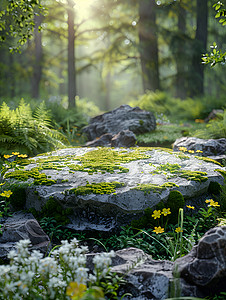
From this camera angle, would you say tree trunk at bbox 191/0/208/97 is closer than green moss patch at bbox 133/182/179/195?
No

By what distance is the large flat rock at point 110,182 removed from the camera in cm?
310

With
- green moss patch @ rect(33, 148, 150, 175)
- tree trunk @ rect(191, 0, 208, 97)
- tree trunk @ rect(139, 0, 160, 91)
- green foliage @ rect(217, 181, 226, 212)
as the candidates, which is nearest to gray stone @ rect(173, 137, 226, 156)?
green moss patch @ rect(33, 148, 150, 175)

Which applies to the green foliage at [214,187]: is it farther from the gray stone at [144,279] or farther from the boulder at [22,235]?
the boulder at [22,235]

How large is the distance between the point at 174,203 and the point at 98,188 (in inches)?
35.8

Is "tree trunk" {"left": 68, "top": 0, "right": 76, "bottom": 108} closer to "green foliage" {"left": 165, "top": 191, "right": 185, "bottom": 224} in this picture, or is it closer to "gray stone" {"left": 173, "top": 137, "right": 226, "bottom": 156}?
"gray stone" {"left": 173, "top": 137, "right": 226, "bottom": 156}

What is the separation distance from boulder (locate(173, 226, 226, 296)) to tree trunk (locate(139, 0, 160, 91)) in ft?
37.4

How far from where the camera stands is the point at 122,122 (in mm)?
7691

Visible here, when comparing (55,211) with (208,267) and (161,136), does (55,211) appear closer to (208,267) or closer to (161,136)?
(208,267)

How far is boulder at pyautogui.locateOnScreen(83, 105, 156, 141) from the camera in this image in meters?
7.54

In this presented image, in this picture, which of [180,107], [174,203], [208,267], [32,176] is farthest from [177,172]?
[180,107]

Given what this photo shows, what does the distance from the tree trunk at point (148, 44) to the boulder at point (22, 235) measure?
10859 mm

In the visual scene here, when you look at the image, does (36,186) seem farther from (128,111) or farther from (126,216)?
(128,111)

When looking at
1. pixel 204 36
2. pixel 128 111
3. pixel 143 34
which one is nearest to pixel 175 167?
pixel 128 111

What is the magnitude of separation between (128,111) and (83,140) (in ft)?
5.25
